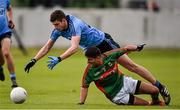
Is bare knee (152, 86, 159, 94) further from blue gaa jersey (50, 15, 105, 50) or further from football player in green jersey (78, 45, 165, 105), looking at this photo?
blue gaa jersey (50, 15, 105, 50)

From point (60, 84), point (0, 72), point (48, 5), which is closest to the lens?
point (0, 72)

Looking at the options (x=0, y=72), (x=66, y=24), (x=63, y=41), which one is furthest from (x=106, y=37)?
(x=63, y=41)

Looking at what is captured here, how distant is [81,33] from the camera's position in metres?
19.1

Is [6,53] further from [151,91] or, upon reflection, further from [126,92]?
[151,91]

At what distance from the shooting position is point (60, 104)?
18.7 metres

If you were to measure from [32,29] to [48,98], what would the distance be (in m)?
24.3

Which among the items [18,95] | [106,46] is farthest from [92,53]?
[18,95]

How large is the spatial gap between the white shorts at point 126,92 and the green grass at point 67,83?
20 centimetres

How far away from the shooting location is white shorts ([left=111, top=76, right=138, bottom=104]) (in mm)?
18312

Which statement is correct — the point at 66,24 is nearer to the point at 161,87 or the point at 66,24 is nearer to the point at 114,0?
the point at 161,87

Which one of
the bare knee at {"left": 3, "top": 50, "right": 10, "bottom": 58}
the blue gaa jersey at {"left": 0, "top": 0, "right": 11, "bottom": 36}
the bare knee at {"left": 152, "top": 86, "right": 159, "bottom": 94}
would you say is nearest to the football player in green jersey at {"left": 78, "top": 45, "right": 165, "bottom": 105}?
the bare knee at {"left": 152, "top": 86, "right": 159, "bottom": 94}

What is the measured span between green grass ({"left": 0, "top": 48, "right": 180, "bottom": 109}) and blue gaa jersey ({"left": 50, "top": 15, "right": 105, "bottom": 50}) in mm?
1296

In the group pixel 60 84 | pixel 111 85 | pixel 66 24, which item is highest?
pixel 66 24

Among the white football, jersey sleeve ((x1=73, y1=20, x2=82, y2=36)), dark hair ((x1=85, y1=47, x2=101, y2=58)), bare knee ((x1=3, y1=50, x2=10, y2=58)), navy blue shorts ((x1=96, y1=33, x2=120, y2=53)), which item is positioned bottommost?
the white football
